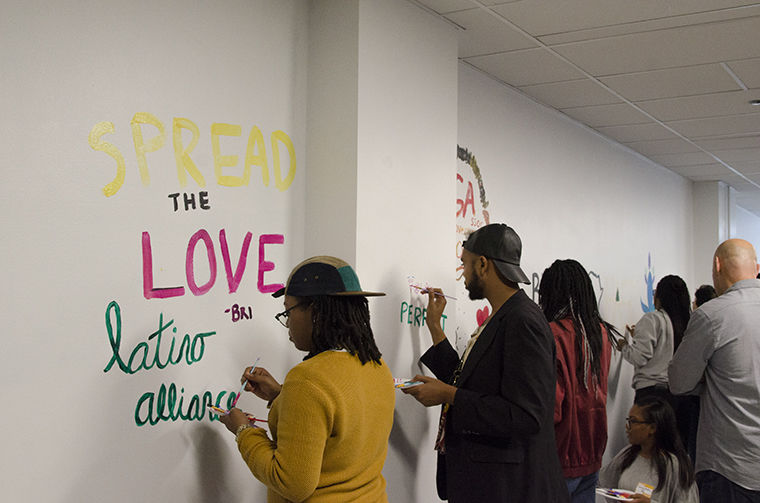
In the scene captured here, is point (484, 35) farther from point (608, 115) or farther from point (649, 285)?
point (649, 285)

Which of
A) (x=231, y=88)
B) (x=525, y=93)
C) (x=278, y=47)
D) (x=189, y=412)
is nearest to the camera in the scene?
(x=189, y=412)

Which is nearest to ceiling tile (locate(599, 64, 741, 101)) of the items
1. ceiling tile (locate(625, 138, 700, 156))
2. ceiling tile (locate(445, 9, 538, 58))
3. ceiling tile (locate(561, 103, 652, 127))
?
ceiling tile (locate(561, 103, 652, 127))

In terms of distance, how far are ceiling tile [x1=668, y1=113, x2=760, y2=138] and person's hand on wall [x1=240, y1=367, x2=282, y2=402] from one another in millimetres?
3668

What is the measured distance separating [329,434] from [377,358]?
265 millimetres

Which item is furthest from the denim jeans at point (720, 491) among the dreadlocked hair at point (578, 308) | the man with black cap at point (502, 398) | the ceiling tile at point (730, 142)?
the ceiling tile at point (730, 142)

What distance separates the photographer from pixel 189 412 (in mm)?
2111

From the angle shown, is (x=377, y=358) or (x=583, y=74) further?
(x=583, y=74)

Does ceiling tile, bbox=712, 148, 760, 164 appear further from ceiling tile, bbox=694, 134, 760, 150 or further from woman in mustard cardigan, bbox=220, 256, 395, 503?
woman in mustard cardigan, bbox=220, 256, 395, 503

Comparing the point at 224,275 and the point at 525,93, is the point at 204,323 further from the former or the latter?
the point at 525,93

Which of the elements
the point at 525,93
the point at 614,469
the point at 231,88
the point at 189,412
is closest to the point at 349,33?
the point at 231,88

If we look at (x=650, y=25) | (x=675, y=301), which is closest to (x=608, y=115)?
(x=675, y=301)

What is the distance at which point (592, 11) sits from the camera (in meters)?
2.94

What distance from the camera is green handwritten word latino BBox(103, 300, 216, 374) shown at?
190 centimetres

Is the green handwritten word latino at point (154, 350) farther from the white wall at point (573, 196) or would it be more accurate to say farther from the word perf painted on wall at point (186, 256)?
the white wall at point (573, 196)
